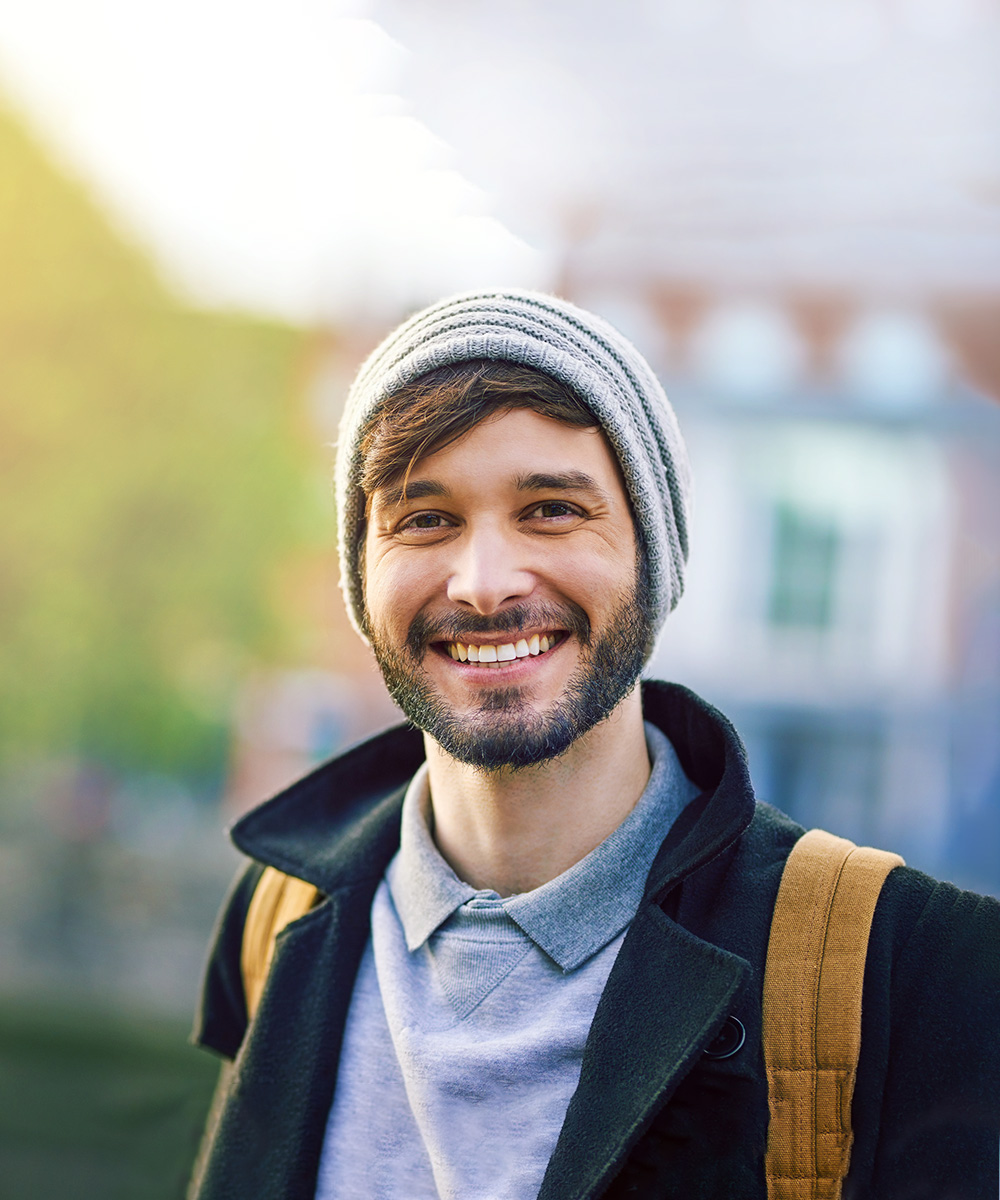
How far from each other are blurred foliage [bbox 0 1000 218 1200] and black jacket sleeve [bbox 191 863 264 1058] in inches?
36.3

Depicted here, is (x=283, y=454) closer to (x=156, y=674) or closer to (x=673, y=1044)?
(x=156, y=674)

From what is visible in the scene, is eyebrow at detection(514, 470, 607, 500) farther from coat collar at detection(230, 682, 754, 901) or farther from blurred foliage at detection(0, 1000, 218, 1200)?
blurred foliage at detection(0, 1000, 218, 1200)

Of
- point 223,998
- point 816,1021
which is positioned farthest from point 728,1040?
point 223,998

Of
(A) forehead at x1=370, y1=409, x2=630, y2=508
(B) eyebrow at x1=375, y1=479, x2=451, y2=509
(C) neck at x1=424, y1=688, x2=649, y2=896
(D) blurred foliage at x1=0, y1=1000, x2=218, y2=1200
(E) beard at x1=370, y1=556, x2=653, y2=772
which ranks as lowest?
(D) blurred foliage at x1=0, y1=1000, x2=218, y2=1200

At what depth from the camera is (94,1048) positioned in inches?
333

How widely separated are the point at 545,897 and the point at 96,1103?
6218 millimetres

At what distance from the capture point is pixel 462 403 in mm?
1863

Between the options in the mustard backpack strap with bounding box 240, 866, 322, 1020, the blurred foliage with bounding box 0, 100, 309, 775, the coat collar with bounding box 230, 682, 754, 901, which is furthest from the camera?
the blurred foliage with bounding box 0, 100, 309, 775

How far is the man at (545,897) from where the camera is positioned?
1562 mm

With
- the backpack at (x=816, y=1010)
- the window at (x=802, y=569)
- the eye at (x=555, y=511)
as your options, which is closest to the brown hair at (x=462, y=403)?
the eye at (x=555, y=511)

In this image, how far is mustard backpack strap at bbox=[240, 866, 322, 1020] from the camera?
2.16 m

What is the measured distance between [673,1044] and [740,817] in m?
0.36

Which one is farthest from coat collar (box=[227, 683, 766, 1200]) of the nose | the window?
the window

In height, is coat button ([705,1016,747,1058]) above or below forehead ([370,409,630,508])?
below
